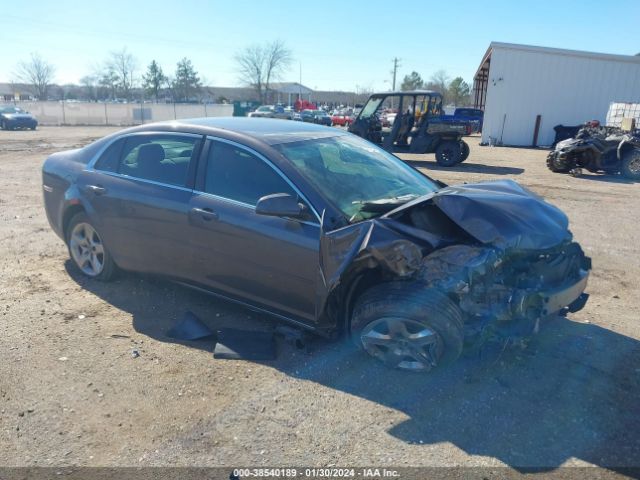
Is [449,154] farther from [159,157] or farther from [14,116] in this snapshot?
[14,116]

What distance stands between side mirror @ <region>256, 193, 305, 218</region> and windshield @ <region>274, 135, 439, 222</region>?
0.26 m

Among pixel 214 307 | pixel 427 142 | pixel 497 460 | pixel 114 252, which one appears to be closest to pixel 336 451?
pixel 497 460

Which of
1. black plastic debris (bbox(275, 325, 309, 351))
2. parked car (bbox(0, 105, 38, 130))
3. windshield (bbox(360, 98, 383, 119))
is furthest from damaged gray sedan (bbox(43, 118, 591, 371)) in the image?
parked car (bbox(0, 105, 38, 130))

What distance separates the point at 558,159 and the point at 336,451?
13444mm

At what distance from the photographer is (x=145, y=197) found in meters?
4.18

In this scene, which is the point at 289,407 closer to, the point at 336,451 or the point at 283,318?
the point at 336,451

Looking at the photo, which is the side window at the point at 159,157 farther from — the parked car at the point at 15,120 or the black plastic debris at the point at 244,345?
the parked car at the point at 15,120

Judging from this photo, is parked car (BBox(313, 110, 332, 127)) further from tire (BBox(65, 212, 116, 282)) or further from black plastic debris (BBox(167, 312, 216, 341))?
black plastic debris (BBox(167, 312, 216, 341))

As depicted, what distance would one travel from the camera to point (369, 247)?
308 centimetres

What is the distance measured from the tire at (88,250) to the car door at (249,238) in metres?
1.28

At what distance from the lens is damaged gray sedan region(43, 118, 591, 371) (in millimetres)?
3084

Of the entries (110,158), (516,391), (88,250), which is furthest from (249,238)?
(88,250)

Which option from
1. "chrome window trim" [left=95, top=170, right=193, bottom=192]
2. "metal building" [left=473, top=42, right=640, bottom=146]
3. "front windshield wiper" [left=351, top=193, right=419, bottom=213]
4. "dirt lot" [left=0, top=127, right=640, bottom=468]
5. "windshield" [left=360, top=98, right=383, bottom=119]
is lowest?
"dirt lot" [left=0, top=127, right=640, bottom=468]

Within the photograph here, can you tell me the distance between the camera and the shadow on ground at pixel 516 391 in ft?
8.87
